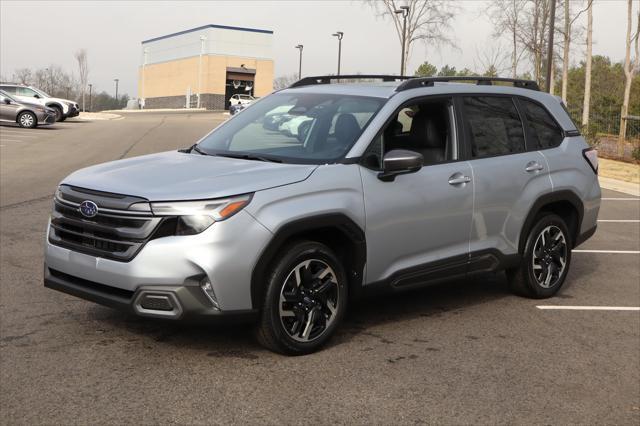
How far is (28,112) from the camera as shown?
32.7m

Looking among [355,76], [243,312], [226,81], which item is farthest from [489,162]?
[226,81]

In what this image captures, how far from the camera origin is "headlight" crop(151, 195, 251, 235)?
15.4 feet

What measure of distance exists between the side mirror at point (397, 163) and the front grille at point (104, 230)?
1668 mm

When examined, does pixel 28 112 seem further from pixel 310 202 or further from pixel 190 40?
pixel 190 40

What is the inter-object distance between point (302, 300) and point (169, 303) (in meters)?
0.92

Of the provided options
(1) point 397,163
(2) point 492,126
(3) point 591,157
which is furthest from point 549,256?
(1) point 397,163

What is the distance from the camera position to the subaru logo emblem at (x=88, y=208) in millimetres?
4915

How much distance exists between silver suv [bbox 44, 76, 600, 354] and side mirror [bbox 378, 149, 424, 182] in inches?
0.5

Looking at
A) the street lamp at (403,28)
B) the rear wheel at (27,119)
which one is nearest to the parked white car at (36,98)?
the rear wheel at (27,119)

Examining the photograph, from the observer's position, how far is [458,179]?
615 centimetres

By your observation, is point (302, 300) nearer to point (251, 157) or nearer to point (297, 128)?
point (251, 157)

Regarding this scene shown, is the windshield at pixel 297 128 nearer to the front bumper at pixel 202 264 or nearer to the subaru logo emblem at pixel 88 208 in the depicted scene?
the front bumper at pixel 202 264

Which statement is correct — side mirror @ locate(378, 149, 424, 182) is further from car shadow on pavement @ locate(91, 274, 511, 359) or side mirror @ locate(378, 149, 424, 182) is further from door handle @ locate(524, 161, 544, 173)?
door handle @ locate(524, 161, 544, 173)

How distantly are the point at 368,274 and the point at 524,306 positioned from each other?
2075 millimetres
